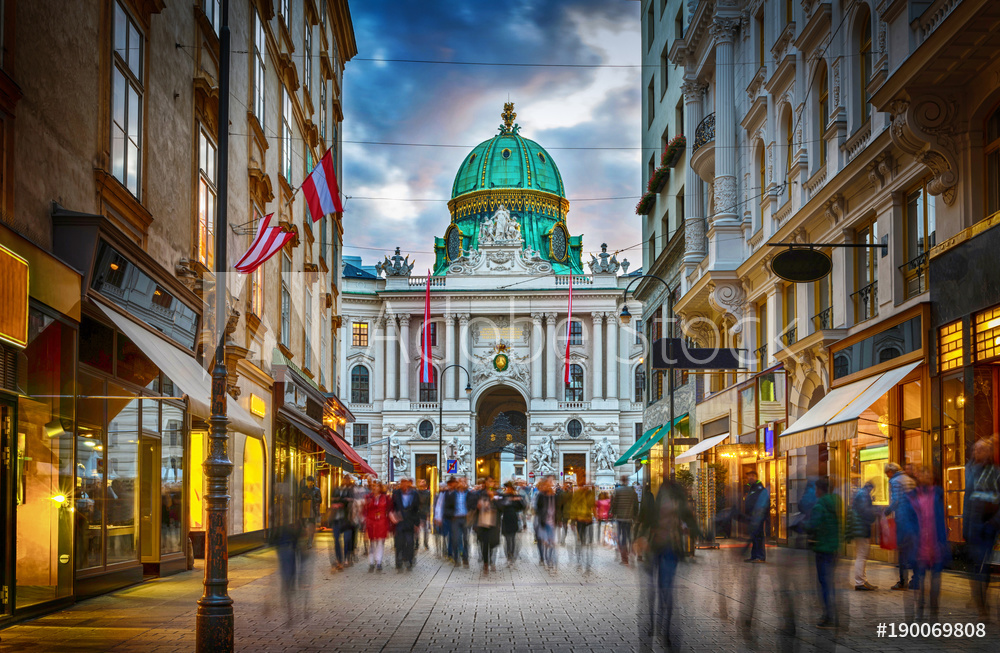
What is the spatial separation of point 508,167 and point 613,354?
18502 mm

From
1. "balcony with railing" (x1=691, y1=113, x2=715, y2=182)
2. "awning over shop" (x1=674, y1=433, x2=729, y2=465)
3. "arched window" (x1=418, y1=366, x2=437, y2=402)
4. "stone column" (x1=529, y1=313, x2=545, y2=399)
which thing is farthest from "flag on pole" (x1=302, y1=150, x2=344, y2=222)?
"stone column" (x1=529, y1=313, x2=545, y2=399)

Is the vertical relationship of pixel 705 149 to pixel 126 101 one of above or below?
above

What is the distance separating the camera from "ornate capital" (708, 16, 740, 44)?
3109 centimetres

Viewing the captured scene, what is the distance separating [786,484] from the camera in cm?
2642

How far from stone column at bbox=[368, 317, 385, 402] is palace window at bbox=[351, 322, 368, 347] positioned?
19.9 inches

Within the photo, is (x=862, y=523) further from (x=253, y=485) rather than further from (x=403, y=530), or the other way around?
(x=253, y=485)

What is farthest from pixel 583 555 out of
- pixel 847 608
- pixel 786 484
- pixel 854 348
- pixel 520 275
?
pixel 520 275

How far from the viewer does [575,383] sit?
86562 millimetres

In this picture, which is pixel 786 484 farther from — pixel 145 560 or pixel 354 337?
pixel 354 337

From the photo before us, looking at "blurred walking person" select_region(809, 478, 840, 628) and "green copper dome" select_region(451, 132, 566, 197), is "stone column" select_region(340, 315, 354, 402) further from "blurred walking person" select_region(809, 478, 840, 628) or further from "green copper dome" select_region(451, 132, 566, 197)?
"blurred walking person" select_region(809, 478, 840, 628)

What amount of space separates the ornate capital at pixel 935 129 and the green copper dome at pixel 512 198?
71.5 metres

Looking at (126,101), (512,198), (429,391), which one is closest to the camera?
(126,101)

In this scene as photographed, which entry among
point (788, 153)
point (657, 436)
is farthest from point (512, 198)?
point (788, 153)

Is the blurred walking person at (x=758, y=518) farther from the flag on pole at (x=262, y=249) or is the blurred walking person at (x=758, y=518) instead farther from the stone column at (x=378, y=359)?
the stone column at (x=378, y=359)
